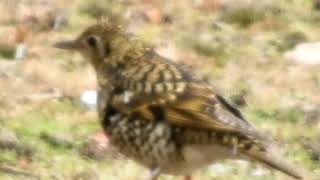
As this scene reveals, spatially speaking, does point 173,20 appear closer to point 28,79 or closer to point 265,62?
point 265,62

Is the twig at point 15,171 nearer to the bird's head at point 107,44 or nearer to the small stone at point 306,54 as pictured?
the bird's head at point 107,44

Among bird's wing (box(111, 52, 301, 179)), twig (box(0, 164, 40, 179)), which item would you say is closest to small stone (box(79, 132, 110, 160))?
twig (box(0, 164, 40, 179))

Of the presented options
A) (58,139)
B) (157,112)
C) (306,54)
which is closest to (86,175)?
(58,139)

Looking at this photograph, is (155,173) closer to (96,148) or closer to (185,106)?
(185,106)

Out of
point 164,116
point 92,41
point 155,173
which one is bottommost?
point 155,173

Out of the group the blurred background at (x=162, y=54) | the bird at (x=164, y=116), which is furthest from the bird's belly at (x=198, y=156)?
the blurred background at (x=162, y=54)

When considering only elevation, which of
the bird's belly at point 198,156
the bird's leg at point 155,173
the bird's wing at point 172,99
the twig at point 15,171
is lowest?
the twig at point 15,171

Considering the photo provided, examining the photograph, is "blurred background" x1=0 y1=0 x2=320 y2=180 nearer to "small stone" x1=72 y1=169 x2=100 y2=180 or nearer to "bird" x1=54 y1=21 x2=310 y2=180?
"small stone" x1=72 y1=169 x2=100 y2=180
